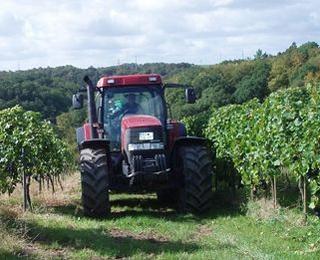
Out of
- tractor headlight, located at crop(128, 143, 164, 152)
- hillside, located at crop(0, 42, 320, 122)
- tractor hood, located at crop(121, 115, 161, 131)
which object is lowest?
tractor headlight, located at crop(128, 143, 164, 152)

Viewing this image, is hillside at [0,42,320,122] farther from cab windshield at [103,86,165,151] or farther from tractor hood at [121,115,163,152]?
tractor hood at [121,115,163,152]

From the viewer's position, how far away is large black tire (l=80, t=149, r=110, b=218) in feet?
33.1

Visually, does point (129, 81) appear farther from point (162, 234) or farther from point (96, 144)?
point (162, 234)

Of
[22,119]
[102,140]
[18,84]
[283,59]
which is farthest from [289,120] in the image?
[283,59]

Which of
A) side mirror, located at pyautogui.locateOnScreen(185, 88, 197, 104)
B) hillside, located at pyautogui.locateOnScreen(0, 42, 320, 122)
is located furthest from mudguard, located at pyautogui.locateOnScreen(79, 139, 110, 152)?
hillside, located at pyautogui.locateOnScreen(0, 42, 320, 122)

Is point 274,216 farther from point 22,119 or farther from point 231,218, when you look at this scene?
point 22,119

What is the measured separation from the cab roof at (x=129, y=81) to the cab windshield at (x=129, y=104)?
8 centimetres

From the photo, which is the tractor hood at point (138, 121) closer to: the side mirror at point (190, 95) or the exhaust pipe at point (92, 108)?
the exhaust pipe at point (92, 108)

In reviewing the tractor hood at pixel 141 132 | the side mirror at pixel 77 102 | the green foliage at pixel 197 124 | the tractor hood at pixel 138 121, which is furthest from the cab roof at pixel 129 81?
the green foliage at pixel 197 124

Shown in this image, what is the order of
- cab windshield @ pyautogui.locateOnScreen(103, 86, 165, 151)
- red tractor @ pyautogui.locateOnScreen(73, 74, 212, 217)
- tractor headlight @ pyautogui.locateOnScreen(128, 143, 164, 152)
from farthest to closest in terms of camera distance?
1. cab windshield @ pyautogui.locateOnScreen(103, 86, 165, 151)
2. tractor headlight @ pyautogui.locateOnScreen(128, 143, 164, 152)
3. red tractor @ pyautogui.locateOnScreen(73, 74, 212, 217)

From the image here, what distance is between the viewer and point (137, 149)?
10.4m

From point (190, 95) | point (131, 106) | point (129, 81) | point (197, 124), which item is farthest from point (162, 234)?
point (197, 124)

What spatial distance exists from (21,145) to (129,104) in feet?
6.90

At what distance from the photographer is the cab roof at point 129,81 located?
37.4 feet
